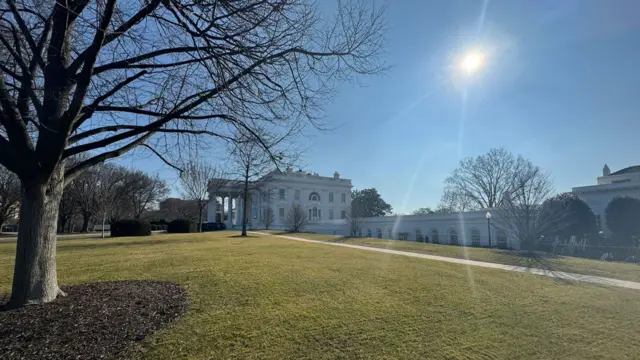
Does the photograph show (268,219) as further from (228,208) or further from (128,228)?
(128,228)

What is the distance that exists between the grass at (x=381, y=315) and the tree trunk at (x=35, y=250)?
2063mm

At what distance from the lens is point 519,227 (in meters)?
18.1

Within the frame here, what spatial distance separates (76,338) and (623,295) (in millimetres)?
9611

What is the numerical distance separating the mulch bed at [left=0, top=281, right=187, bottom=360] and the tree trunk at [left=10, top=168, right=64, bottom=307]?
210 millimetres

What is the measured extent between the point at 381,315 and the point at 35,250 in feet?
16.9

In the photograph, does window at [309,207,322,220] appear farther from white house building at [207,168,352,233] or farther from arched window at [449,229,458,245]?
arched window at [449,229,458,245]

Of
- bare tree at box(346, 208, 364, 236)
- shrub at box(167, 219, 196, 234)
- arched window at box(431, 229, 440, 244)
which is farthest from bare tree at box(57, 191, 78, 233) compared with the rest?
arched window at box(431, 229, 440, 244)

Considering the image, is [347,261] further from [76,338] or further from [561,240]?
[561,240]

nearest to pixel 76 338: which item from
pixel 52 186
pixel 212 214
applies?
pixel 52 186

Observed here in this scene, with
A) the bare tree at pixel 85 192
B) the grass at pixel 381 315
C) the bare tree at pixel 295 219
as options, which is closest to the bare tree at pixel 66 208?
the bare tree at pixel 85 192

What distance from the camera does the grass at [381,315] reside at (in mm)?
3699

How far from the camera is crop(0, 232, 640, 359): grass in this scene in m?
3.70

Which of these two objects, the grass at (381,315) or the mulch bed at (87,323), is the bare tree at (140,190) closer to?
the grass at (381,315)

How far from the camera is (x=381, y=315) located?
4.70 metres
